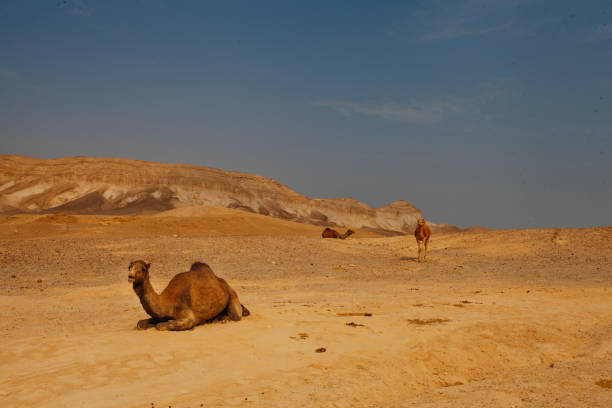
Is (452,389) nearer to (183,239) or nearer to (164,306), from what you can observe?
(164,306)

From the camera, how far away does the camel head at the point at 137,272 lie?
822 centimetres

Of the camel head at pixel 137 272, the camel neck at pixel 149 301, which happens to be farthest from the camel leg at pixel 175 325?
the camel head at pixel 137 272

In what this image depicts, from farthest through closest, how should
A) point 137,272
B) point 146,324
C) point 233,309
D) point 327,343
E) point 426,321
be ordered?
1. point 426,321
2. point 233,309
3. point 146,324
4. point 137,272
5. point 327,343

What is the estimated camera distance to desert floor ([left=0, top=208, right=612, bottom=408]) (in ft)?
20.4

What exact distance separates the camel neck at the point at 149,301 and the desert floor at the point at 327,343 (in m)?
0.39

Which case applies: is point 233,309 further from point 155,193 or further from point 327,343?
point 155,193

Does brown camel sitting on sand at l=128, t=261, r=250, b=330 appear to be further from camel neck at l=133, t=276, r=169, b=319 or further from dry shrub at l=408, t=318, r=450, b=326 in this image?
dry shrub at l=408, t=318, r=450, b=326

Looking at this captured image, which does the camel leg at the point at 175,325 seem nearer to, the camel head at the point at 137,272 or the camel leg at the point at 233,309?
the camel head at the point at 137,272

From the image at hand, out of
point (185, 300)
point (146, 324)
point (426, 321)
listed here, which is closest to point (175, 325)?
point (185, 300)

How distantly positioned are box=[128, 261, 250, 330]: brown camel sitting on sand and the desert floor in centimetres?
→ 26

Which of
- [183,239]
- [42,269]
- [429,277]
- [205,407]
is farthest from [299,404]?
[183,239]

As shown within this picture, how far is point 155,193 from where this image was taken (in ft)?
267

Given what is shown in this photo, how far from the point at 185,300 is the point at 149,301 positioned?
66 centimetres

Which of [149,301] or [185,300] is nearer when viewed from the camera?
[149,301]
